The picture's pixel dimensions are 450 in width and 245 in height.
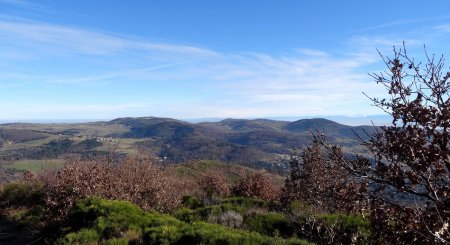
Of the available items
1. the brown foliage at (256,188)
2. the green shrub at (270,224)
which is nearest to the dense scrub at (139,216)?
the green shrub at (270,224)

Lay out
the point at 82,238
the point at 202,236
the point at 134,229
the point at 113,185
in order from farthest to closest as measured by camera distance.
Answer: the point at 113,185 < the point at 134,229 < the point at 82,238 < the point at 202,236

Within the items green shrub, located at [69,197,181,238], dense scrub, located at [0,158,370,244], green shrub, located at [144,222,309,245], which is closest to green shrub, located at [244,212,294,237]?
dense scrub, located at [0,158,370,244]

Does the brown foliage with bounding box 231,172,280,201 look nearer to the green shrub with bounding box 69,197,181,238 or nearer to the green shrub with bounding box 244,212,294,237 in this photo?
the green shrub with bounding box 244,212,294,237

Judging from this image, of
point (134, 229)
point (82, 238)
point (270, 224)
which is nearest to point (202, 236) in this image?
point (134, 229)

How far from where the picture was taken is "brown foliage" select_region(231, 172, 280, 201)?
34.7 metres

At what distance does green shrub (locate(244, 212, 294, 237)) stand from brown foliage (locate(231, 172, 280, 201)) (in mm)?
18460

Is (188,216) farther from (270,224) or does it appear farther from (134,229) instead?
(270,224)

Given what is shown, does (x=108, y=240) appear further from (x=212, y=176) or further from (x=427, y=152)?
(x=212, y=176)

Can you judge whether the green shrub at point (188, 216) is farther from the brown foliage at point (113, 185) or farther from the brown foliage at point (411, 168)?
the brown foliage at point (411, 168)

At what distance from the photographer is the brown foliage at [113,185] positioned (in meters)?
19.8

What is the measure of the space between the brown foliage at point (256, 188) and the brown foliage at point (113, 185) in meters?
11.4

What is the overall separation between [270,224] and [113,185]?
29.6 feet

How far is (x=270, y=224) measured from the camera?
49.5 ft

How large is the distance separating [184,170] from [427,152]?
246 ft
